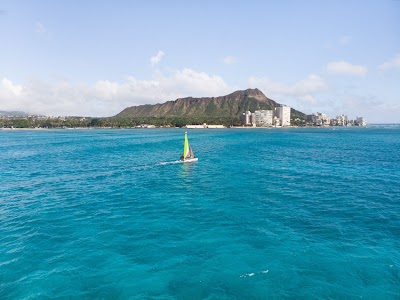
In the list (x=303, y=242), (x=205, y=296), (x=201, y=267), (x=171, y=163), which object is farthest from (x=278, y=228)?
(x=171, y=163)

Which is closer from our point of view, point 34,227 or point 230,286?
point 230,286

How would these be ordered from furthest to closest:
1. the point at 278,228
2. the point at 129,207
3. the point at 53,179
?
A: the point at 53,179, the point at 129,207, the point at 278,228

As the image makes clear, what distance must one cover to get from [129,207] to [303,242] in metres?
24.1

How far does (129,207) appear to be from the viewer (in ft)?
135

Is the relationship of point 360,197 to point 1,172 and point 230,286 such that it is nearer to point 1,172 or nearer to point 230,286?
point 230,286

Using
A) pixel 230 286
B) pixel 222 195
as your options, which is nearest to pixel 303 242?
pixel 230 286

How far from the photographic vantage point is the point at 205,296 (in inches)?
813

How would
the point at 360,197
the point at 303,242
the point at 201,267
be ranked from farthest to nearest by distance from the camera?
1. the point at 360,197
2. the point at 303,242
3. the point at 201,267

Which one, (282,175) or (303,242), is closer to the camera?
(303,242)

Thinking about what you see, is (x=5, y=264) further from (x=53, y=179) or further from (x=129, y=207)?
(x=53, y=179)

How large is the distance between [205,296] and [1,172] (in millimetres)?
68000

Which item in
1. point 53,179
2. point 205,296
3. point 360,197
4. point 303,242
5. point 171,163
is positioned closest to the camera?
point 205,296

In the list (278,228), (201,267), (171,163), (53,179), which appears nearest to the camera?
(201,267)

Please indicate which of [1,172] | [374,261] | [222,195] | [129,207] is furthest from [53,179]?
[374,261]
